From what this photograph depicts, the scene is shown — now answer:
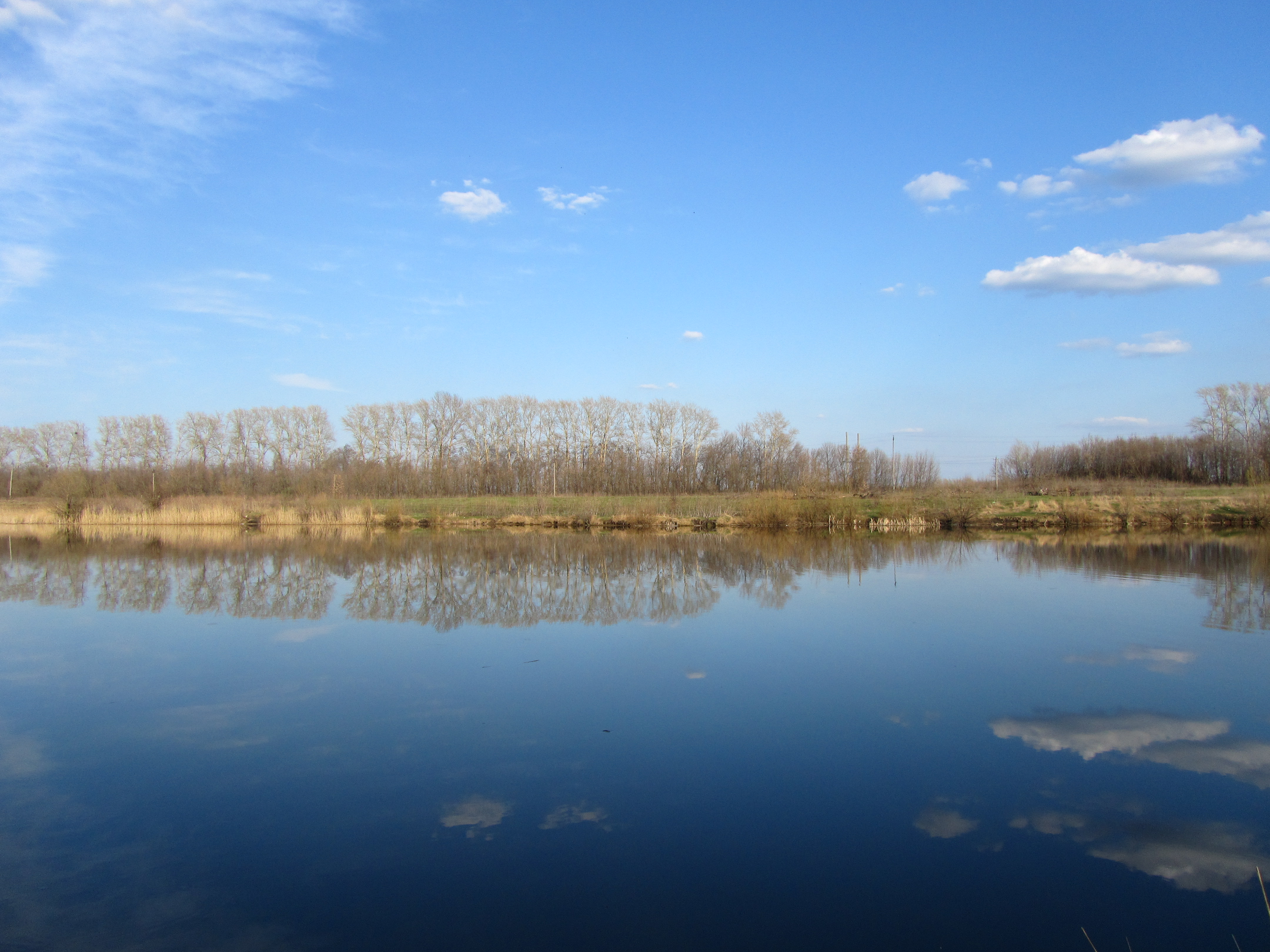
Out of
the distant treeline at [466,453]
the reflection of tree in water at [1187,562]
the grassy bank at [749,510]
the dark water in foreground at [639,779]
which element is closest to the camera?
the dark water in foreground at [639,779]

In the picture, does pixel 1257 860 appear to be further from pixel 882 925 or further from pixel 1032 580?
pixel 1032 580

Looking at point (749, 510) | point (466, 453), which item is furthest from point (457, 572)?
point (466, 453)

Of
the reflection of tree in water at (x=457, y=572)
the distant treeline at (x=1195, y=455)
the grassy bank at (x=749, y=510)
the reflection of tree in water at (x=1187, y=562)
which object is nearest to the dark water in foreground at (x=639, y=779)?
the reflection of tree in water at (x=1187, y=562)

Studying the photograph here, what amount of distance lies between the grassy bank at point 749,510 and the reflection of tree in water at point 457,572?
320 cm

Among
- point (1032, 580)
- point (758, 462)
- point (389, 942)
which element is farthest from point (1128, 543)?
point (758, 462)

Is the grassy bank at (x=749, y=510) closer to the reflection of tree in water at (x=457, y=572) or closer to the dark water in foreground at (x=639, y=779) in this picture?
the reflection of tree in water at (x=457, y=572)

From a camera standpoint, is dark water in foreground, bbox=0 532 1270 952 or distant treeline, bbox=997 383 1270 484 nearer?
dark water in foreground, bbox=0 532 1270 952

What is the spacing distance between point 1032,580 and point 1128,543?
9.10 meters

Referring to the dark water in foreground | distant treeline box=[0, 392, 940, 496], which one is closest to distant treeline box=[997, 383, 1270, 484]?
distant treeline box=[0, 392, 940, 496]

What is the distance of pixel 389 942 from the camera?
269cm

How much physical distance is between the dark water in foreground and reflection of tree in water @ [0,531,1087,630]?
2.26 feet

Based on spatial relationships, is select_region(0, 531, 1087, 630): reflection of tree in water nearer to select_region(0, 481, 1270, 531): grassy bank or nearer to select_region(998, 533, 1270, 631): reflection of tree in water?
select_region(998, 533, 1270, 631): reflection of tree in water

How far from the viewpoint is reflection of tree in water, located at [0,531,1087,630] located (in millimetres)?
9914

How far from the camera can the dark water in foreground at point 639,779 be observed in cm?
285
